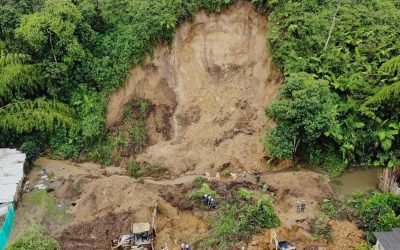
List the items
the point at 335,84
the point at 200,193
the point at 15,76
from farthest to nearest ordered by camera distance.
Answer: the point at 335,84 → the point at 15,76 → the point at 200,193

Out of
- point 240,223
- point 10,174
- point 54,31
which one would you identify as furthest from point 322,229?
point 54,31

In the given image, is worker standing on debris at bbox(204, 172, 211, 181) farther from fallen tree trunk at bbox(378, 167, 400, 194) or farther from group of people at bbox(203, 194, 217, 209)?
fallen tree trunk at bbox(378, 167, 400, 194)

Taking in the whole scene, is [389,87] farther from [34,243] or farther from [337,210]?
[34,243]

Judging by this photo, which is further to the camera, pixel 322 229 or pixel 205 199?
pixel 205 199

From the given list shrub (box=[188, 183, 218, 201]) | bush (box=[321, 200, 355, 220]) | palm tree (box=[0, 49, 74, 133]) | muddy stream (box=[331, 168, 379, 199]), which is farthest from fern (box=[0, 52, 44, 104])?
muddy stream (box=[331, 168, 379, 199])

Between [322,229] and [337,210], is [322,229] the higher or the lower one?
the lower one

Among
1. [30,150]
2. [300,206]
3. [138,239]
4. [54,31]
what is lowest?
[138,239]

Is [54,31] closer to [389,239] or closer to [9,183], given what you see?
[9,183]

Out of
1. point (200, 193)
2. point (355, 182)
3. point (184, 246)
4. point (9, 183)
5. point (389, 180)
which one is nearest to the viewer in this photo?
point (184, 246)
